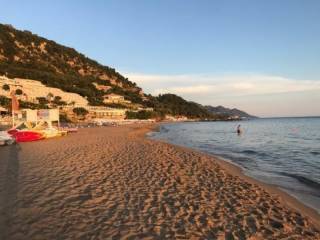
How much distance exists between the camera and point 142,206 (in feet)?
23.8

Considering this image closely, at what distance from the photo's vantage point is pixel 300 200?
8.88 m

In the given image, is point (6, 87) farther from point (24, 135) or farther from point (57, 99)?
point (24, 135)

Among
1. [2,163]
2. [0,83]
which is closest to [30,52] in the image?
[0,83]

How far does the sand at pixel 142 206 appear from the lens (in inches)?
226

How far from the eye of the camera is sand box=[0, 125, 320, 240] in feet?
18.8

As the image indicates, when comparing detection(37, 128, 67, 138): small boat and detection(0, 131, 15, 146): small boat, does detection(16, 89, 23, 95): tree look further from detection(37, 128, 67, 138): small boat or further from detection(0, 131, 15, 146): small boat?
detection(0, 131, 15, 146): small boat

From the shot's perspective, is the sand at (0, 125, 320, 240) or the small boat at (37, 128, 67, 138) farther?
the small boat at (37, 128, 67, 138)

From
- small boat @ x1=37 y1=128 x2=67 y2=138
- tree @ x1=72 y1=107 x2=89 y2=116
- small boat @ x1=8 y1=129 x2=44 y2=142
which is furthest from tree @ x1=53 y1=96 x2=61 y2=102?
small boat @ x1=8 y1=129 x2=44 y2=142

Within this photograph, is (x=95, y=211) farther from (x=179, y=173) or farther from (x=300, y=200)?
(x=300, y=200)

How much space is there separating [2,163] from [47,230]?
29.9 feet

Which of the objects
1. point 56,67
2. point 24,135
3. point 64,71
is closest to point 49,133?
point 24,135

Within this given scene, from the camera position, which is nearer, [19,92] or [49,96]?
[19,92]

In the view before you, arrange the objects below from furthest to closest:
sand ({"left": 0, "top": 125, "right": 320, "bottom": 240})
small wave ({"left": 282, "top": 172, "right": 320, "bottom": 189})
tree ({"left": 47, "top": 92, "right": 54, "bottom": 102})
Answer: tree ({"left": 47, "top": 92, "right": 54, "bottom": 102}), small wave ({"left": 282, "top": 172, "right": 320, "bottom": 189}), sand ({"left": 0, "top": 125, "right": 320, "bottom": 240})

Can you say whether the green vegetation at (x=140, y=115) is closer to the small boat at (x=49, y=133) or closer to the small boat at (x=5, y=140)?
the small boat at (x=49, y=133)
